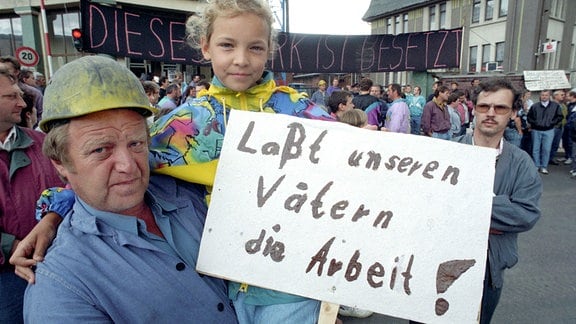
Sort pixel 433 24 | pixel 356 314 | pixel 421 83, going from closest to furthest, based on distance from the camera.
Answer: pixel 356 314, pixel 421 83, pixel 433 24

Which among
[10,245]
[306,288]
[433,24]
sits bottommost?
[10,245]

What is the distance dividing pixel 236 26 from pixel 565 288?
3.89m

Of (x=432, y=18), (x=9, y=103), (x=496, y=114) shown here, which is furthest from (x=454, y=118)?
(x=432, y=18)

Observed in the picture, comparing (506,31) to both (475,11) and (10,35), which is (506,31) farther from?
(10,35)

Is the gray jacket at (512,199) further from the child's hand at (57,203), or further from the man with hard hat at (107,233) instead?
the child's hand at (57,203)

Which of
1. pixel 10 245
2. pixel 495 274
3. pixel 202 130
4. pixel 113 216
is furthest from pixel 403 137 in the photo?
pixel 10 245

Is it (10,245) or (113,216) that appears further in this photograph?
(10,245)

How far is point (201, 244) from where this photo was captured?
1.18m

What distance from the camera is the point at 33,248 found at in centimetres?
117

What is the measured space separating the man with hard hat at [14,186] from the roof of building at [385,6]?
33575mm

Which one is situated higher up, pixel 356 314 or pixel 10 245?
pixel 10 245

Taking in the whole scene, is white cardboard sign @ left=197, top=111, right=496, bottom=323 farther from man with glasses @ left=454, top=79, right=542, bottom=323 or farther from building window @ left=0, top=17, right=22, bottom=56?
building window @ left=0, top=17, right=22, bottom=56

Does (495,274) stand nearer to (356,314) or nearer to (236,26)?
(356,314)

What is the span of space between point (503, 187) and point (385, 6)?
38475 millimetres
